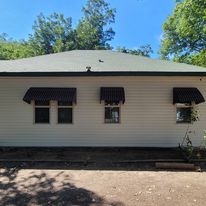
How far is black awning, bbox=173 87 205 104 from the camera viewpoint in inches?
515

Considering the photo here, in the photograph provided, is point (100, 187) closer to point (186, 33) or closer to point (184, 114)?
point (184, 114)

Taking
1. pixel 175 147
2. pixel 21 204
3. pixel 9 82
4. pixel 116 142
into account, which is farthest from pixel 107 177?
pixel 9 82

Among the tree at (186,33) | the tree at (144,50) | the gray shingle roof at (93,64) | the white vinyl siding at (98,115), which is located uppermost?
the tree at (144,50)

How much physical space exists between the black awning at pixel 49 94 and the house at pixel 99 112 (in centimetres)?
12

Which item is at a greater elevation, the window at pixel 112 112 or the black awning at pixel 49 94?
the black awning at pixel 49 94

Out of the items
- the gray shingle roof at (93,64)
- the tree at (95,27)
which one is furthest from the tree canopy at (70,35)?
the gray shingle roof at (93,64)

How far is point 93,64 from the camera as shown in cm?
1487

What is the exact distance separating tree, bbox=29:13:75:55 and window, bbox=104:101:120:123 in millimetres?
34834

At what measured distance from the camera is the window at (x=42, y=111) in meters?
13.8

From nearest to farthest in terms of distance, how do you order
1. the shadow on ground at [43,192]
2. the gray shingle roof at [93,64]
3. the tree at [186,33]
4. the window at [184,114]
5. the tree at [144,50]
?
1. the shadow on ground at [43,192]
2. the gray shingle roof at [93,64]
3. the window at [184,114]
4. the tree at [186,33]
5. the tree at [144,50]

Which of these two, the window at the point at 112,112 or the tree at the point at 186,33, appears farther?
the tree at the point at 186,33

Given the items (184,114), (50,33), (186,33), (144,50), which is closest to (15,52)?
(50,33)

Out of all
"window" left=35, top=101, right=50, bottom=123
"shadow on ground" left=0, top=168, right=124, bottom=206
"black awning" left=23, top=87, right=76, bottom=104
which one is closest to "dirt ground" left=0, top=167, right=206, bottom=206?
"shadow on ground" left=0, top=168, right=124, bottom=206

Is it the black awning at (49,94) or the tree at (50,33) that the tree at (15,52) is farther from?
the black awning at (49,94)
